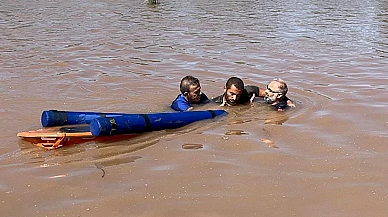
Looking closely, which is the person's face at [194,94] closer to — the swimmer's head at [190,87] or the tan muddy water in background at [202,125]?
the swimmer's head at [190,87]

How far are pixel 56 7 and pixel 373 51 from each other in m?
14.5

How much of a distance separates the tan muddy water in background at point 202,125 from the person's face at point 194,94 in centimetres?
43

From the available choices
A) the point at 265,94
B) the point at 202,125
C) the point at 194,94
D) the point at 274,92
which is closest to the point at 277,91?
the point at 274,92

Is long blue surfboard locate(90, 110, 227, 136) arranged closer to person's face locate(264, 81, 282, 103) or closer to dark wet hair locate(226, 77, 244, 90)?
dark wet hair locate(226, 77, 244, 90)

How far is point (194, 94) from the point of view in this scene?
22.4 ft

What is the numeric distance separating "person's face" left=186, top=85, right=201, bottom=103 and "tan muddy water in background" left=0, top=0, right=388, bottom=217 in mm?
425

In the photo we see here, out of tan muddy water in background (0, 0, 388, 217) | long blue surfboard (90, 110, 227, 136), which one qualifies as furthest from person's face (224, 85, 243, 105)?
long blue surfboard (90, 110, 227, 136)

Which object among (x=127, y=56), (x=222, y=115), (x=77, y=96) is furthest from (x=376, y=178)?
(x=127, y=56)

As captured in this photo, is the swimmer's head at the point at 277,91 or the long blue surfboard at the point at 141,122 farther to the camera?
the swimmer's head at the point at 277,91

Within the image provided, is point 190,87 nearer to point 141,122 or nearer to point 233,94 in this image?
point 233,94

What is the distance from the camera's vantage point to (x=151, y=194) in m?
4.02

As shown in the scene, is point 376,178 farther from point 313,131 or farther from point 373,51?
point 373,51

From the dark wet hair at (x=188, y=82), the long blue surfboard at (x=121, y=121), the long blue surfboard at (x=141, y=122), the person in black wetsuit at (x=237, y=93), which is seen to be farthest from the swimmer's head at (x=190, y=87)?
the long blue surfboard at (x=121, y=121)

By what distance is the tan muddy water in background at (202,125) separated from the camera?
394 centimetres
